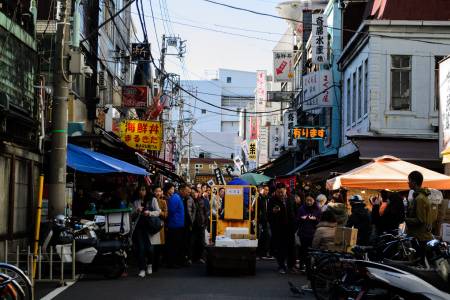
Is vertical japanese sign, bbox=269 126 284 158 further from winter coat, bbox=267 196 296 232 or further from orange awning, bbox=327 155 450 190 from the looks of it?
winter coat, bbox=267 196 296 232

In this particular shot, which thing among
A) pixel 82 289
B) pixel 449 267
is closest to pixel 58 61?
pixel 82 289

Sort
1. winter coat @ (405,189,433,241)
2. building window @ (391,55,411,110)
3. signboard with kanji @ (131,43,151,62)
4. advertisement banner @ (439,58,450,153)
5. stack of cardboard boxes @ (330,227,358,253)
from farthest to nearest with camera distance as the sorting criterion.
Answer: signboard with kanji @ (131,43,151,62), building window @ (391,55,411,110), advertisement banner @ (439,58,450,153), stack of cardboard boxes @ (330,227,358,253), winter coat @ (405,189,433,241)

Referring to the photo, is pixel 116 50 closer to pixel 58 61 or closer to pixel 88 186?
pixel 88 186

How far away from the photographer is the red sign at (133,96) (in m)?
31.2

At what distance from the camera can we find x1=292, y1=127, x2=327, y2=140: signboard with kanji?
33469mm

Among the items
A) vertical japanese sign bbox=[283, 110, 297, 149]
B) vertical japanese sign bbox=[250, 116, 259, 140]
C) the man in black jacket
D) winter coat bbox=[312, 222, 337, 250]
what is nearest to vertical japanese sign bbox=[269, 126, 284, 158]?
vertical japanese sign bbox=[283, 110, 297, 149]

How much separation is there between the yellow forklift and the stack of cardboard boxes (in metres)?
2.76

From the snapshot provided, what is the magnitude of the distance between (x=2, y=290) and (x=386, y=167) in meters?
10.3

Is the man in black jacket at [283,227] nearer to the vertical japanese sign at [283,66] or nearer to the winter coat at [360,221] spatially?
the winter coat at [360,221]

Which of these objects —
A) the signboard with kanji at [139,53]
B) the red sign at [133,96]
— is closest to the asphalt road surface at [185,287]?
the red sign at [133,96]

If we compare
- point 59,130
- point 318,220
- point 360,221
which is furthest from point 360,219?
point 59,130

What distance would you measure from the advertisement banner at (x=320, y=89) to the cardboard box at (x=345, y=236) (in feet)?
72.2

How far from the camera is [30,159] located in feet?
52.5

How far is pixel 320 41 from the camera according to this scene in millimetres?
33000
